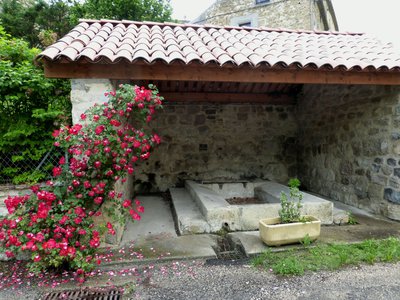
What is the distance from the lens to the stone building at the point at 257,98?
331cm

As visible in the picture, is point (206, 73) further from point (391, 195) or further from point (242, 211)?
point (391, 195)

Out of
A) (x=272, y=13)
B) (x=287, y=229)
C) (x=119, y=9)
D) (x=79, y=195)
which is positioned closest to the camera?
(x=79, y=195)

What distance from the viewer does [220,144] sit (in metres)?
6.70

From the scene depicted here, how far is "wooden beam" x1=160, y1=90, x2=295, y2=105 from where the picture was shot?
251 inches

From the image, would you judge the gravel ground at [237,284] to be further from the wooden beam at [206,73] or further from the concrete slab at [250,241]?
the wooden beam at [206,73]

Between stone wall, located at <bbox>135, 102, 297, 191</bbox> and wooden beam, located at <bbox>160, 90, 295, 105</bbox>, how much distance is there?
0.15 m

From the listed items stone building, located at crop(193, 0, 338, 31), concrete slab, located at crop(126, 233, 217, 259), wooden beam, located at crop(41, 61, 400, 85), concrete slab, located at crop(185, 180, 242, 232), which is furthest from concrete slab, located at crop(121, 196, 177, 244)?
stone building, located at crop(193, 0, 338, 31)

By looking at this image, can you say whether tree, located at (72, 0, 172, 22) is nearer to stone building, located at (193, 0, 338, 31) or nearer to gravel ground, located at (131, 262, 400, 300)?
stone building, located at (193, 0, 338, 31)

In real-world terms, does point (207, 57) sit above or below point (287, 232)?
above

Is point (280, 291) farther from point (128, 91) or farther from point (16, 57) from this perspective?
point (16, 57)

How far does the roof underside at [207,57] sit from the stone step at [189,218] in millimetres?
1941

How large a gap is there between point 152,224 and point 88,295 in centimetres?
181

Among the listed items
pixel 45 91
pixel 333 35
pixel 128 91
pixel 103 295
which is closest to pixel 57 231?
pixel 103 295

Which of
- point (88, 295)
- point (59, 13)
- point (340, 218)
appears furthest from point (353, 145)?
point (59, 13)
